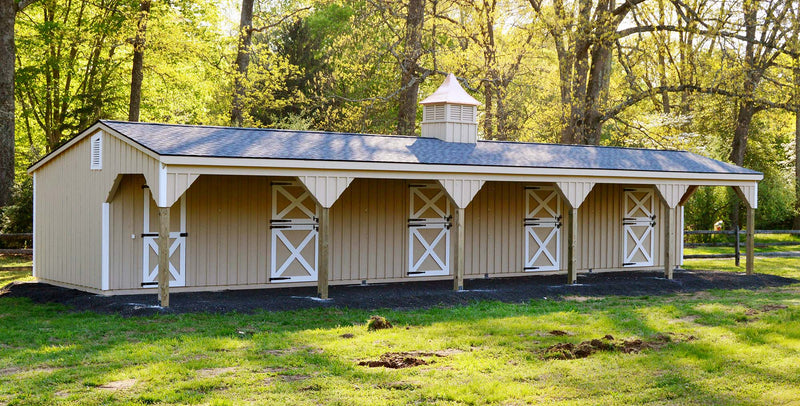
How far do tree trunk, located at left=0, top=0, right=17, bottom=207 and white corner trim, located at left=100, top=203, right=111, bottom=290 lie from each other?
9.23m

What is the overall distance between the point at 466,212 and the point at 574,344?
23.0 ft

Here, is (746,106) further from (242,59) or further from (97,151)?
(97,151)

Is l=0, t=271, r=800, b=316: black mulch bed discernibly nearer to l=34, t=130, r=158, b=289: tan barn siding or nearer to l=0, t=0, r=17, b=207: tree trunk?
l=34, t=130, r=158, b=289: tan barn siding

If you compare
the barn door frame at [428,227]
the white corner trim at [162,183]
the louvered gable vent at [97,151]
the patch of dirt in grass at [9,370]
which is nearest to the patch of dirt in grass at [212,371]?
Answer: the patch of dirt in grass at [9,370]

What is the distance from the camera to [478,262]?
16469 millimetres

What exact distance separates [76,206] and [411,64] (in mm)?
13128

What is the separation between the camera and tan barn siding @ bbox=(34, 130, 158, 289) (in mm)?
12773

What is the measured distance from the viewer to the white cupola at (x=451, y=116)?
662 inches

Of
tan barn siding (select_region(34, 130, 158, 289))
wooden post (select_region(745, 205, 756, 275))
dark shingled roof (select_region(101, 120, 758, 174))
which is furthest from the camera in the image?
wooden post (select_region(745, 205, 756, 275))

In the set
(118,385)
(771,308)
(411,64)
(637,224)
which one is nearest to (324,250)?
(118,385)

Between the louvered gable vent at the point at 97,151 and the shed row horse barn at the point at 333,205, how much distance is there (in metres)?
0.03

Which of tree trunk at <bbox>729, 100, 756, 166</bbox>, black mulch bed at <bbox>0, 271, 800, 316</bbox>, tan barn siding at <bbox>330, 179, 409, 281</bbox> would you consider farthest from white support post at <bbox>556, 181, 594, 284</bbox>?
tree trunk at <bbox>729, 100, 756, 166</bbox>

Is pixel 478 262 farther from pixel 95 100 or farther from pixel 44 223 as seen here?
pixel 95 100

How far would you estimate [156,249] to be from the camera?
1344 centimetres
